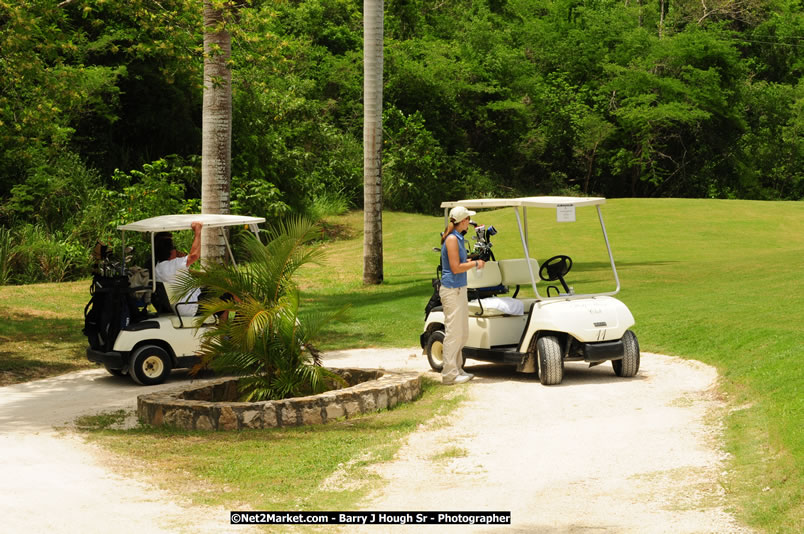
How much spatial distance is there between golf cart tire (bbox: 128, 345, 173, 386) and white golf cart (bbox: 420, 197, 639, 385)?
121 inches

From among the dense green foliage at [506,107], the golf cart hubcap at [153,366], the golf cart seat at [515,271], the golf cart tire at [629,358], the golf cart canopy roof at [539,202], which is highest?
the dense green foliage at [506,107]

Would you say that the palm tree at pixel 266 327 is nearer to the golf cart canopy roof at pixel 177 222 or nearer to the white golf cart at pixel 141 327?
the white golf cart at pixel 141 327

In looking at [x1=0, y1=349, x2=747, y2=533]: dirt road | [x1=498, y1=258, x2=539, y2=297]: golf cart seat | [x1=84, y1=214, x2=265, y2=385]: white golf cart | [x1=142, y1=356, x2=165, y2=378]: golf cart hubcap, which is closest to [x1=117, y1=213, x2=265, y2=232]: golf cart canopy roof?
[x1=84, y1=214, x2=265, y2=385]: white golf cart

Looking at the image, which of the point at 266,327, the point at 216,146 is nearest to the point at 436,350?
the point at 266,327

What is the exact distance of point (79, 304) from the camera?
62.1ft

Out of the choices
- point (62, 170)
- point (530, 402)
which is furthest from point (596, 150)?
point (530, 402)

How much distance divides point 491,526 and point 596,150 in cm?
4323

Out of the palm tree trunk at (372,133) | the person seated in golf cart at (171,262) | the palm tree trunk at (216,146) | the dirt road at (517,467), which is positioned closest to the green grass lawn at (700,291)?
the dirt road at (517,467)

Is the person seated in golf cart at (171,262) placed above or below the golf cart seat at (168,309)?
above

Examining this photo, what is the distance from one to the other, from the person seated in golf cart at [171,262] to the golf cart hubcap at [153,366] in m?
0.63

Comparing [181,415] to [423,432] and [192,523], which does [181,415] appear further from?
[192,523]

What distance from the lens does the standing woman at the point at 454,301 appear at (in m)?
10.4

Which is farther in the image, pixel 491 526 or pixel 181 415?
pixel 181 415

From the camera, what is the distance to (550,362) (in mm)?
10156
